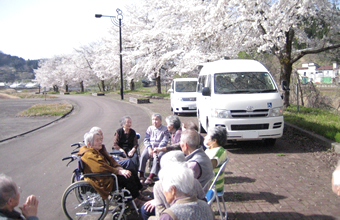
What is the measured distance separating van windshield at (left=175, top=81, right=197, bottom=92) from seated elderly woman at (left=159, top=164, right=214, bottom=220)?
14432mm

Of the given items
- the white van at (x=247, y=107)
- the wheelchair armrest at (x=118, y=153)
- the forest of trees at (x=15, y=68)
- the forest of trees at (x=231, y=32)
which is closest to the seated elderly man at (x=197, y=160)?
the wheelchair armrest at (x=118, y=153)

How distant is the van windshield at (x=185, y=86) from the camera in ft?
54.9

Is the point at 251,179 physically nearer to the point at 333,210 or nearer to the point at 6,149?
the point at 333,210

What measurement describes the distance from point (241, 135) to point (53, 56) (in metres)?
75.2

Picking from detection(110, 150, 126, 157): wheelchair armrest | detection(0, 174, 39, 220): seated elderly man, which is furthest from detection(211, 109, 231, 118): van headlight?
detection(0, 174, 39, 220): seated elderly man

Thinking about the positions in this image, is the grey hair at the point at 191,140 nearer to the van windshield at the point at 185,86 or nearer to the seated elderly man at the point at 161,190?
the seated elderly man at the point at 161,190

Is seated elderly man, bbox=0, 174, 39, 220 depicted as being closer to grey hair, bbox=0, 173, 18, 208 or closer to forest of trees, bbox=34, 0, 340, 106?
grey hair, bbox=0, 173, 18, 208

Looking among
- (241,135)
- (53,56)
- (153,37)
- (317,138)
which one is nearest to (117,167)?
(241,135)

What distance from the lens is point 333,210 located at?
4207 millimetres

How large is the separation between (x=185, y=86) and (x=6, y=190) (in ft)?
49.0

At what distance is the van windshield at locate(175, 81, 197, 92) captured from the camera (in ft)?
54.9

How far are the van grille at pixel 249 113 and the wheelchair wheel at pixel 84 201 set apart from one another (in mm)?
4652

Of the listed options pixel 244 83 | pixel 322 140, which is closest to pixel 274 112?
pixel 244 83

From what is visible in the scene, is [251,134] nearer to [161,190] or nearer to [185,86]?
[161,190]
